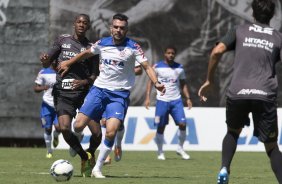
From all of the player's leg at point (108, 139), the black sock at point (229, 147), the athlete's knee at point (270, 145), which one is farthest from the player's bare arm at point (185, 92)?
the athlete's knee at point (270, 145)

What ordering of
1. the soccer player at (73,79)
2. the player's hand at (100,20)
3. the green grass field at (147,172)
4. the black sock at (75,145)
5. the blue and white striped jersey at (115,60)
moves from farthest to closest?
the player's hand at (100,20) < the soccer player at (73,79) < the black sock at (75,145) < the blue and white striped jersey at (115,60) < the green grass field at (147,172)

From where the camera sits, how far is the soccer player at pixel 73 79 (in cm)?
1372

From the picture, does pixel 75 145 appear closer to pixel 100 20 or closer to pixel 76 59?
pixel 76 59

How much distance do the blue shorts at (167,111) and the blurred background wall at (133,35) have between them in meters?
4.31

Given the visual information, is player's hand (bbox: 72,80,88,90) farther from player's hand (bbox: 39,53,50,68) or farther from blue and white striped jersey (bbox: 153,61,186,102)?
blue and white striped jersey (bbox: 153,61,186,102)

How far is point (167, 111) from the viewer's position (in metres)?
20.8

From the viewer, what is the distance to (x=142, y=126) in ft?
80.3

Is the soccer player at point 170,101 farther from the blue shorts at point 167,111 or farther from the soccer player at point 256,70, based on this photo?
the soccer player at point 256,70

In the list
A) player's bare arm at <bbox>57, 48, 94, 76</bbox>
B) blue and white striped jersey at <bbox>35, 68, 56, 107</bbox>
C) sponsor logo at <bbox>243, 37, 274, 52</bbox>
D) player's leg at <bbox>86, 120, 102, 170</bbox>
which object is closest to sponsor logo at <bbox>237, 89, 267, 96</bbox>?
sponsor logo at <bbox>243, 37, 274, 52</bbox>

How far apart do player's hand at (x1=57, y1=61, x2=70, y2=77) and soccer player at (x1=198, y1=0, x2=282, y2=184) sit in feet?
13.7

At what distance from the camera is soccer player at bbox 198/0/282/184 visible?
9.42 meters

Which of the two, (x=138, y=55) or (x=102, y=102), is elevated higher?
(x=138, y=55)

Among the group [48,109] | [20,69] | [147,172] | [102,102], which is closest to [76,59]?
[102,102]

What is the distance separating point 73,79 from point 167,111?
711 cm
